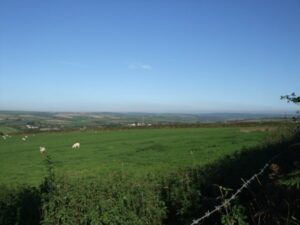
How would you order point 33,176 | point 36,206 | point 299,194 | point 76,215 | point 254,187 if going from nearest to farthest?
point 299,194 < point 254,187 < point 76,215 < point 36,206 < point 33,176

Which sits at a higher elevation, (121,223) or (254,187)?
(254,187)

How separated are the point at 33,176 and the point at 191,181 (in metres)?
17.8

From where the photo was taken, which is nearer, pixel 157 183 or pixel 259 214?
pixel 259 214

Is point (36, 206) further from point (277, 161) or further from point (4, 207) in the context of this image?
point (277, 161)

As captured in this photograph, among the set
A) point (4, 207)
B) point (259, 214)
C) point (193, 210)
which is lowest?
point (4, 207)

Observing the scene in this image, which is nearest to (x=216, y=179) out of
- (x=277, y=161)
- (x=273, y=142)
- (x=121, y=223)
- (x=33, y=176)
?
(x=277, y=161)

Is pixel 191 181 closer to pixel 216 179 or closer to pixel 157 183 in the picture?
pixel 216 179

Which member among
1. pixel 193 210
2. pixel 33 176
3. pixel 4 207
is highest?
pixel 193 210

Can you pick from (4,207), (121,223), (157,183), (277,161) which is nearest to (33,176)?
(4,207)

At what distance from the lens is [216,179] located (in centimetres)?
902

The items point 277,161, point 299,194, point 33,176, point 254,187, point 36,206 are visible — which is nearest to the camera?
point 299,194

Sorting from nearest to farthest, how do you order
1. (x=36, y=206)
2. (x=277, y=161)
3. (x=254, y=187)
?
(x=254, y=187) < (x=277, y=161) < (x=36, y=206)

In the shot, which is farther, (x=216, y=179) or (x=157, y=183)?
(x=157, y=183)

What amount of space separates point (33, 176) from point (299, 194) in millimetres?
21622
